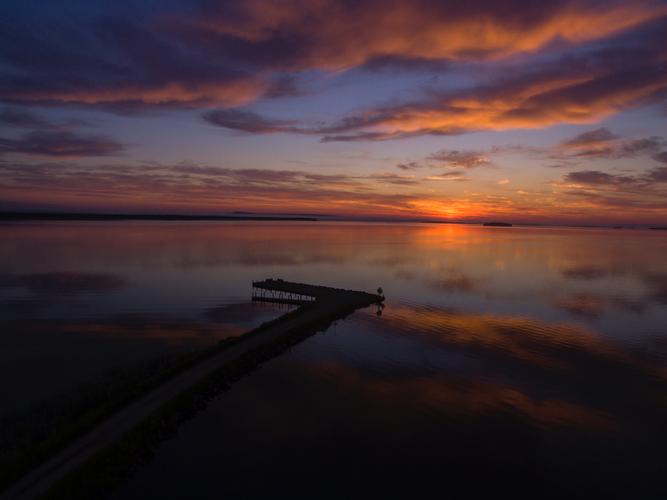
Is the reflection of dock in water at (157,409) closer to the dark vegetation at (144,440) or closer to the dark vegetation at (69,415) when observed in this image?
the dark vegetation at (144,440)

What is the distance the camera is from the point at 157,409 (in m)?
21.9

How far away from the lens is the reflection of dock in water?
16.1 m

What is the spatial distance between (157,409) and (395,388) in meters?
15.4

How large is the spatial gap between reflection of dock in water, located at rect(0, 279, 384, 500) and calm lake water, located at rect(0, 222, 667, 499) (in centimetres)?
118

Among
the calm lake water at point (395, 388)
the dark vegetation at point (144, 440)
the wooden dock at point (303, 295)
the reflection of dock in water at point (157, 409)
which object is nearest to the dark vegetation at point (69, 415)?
the reflection of dock in water at point (157, 409)

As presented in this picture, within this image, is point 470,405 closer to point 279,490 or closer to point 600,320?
point 279,490

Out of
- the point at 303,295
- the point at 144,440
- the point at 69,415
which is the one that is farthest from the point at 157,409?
the point at 303,295

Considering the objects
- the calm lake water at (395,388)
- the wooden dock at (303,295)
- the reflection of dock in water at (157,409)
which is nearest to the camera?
the reflection of dock in water at (157,409)

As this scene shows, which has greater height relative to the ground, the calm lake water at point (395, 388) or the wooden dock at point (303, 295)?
the calm lake water at point (395, 388)

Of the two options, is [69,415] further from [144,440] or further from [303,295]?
[303,295]

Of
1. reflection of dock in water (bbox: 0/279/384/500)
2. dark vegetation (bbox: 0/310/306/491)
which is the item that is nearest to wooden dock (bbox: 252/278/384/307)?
reflection of dock in water (bbox: 0/279/384/500)

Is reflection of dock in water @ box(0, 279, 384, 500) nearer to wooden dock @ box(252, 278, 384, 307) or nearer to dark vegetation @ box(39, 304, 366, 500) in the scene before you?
dark vegetation @ box(39, 304, 366, 500)

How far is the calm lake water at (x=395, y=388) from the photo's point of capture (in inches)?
749

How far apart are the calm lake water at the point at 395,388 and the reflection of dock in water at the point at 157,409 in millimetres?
1178
